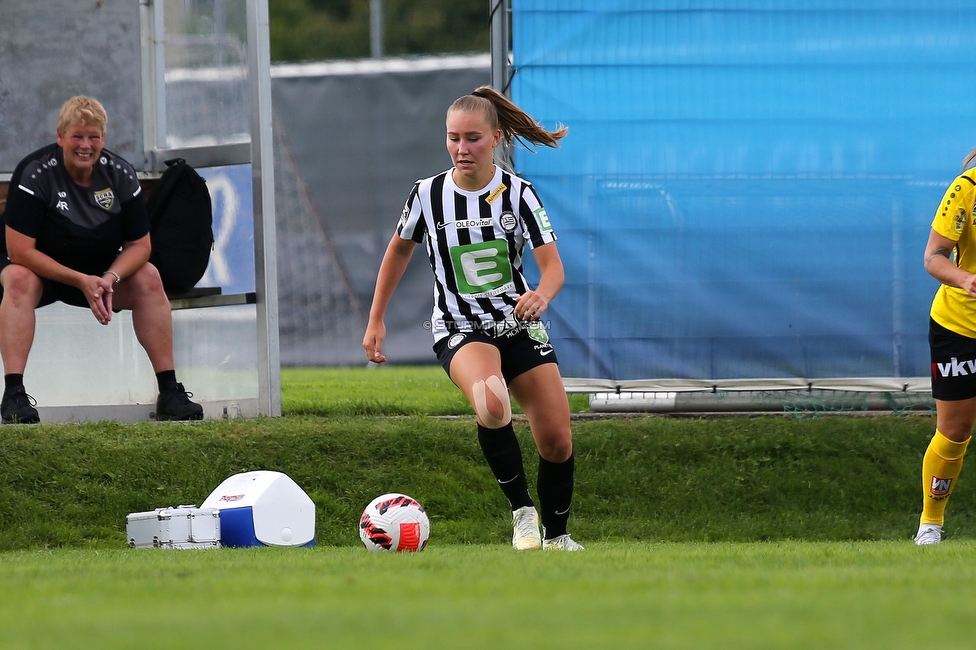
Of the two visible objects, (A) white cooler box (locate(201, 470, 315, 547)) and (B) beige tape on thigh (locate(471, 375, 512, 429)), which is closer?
(B) beige tape on thigh (locate(471, 375, 512, 429))

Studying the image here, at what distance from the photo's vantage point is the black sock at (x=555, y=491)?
5801 mm

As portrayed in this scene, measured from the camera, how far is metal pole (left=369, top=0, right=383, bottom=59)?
18.2 m

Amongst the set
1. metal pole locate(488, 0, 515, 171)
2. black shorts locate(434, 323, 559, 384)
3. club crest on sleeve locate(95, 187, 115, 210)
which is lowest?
black shorts locate(434, 323, 559, 384)

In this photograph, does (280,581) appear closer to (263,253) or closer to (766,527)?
(766,527)

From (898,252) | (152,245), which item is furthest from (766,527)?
(152,245)

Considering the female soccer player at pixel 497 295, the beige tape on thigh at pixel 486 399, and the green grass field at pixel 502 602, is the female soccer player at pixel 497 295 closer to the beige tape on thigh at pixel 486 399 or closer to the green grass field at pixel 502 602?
the beige tape on thigh at pixel 486 399

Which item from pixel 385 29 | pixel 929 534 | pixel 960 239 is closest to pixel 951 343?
pixel 960 239

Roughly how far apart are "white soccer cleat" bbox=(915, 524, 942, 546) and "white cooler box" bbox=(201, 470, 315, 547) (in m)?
2.98

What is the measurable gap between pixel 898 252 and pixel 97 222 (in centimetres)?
520

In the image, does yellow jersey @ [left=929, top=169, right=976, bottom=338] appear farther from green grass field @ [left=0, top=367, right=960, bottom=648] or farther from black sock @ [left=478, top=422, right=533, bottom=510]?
black sock @ [left=478, top=422, right=533, bottom=510]

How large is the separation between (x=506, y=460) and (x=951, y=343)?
2228 mm

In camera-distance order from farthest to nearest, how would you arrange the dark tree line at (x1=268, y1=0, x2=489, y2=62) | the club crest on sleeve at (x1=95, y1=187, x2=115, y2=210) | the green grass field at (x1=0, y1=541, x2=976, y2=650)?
the dark tree line at (x1=268, y1=0, x2=489, y2=62) → the club crest on sleeve at (x1=95, y1=187, x2=115, y2=210) → the green grass field at (x1=0, y1=541, x2=976, y2=650)

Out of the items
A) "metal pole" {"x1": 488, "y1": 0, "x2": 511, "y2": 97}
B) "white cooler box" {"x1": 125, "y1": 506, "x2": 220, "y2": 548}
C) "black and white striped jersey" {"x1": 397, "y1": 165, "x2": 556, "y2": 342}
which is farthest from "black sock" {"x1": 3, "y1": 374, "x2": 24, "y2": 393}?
"black and white striped jersey" {"x1": 397, "y1": 165, "x2": 556, "y2": 342}

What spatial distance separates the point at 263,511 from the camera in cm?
669
